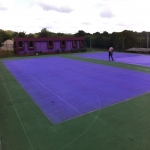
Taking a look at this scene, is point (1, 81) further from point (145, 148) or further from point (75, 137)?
point (145, 148)

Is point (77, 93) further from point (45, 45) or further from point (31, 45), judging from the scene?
point (45, 45)

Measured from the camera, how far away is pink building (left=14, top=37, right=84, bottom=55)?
23312mm

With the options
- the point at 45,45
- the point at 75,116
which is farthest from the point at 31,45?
the point at 75,116

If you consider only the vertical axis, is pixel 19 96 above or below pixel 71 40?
below

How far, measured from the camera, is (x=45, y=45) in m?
25.2

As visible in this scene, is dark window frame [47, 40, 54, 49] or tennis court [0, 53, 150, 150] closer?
tennis court [0, 53, 150, 150]

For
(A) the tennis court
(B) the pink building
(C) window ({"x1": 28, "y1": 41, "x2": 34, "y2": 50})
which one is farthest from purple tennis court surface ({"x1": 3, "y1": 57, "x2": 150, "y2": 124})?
(C) window ({"x1": 28, "y1": 41, "x2": 34, "y2": 50})

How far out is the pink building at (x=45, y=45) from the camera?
23312 mm

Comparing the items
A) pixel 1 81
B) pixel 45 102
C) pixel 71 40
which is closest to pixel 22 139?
pixel 45 102

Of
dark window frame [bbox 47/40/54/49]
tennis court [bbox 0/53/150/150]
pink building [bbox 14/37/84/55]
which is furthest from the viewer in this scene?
dark window frame [bbox 47/40/54/49]

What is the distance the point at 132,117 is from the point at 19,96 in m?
4.14

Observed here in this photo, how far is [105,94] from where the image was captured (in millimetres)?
6508

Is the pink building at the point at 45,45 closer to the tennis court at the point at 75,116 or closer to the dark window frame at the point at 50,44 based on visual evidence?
the dark window frame at the point at 50,44

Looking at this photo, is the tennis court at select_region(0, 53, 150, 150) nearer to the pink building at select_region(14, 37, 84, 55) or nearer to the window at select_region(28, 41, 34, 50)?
the pink building at select_region(14, 37, 84, 55)
